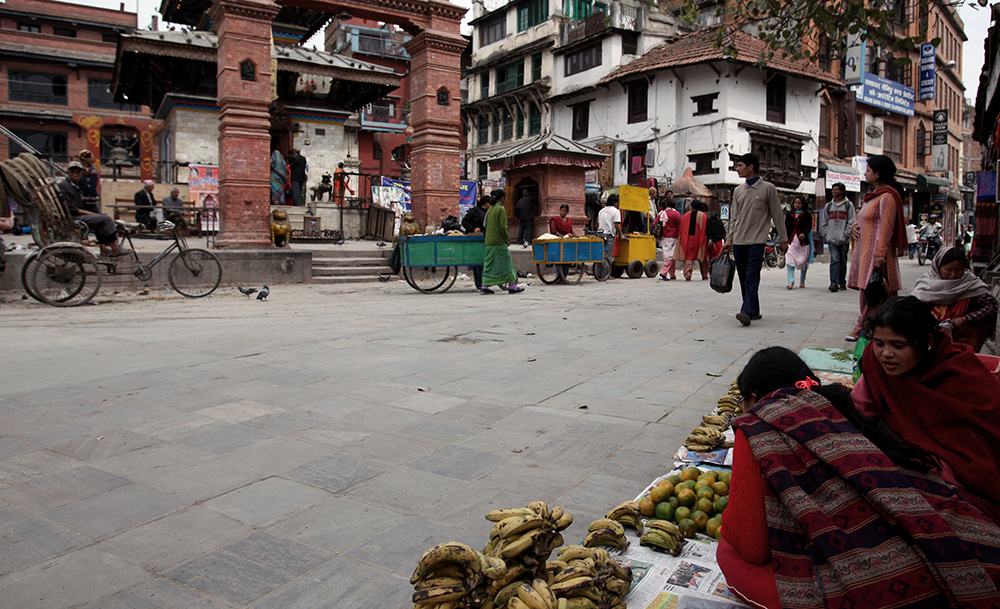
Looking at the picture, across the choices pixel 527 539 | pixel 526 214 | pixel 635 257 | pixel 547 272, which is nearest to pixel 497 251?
pixel 547 272

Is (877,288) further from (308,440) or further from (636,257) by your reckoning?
(636,257)

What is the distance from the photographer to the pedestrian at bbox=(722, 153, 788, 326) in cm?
800

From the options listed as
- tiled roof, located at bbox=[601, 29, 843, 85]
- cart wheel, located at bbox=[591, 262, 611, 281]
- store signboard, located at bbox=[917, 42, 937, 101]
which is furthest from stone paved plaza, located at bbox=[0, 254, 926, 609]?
store signboard, located at bbox=[917, 42, 937, 101]

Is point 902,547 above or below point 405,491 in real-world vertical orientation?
above

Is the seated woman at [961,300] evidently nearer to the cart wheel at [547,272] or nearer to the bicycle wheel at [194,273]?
the cart wheel at [547,272]

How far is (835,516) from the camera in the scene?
1918 mm

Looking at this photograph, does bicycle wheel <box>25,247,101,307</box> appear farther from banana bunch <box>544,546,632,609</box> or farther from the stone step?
banana bunch <box>544,546,632,609</box>

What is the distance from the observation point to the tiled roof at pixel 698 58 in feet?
93.5

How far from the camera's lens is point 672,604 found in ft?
7.21

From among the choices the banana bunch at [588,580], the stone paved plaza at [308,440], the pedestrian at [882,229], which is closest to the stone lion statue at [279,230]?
the stone paved plaza at [308,440]

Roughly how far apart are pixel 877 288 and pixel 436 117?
40.7 ft

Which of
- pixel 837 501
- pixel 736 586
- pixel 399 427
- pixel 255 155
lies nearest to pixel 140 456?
pixel 399 427

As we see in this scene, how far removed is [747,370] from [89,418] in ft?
13.4

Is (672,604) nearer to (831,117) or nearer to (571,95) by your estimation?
(571,95)
